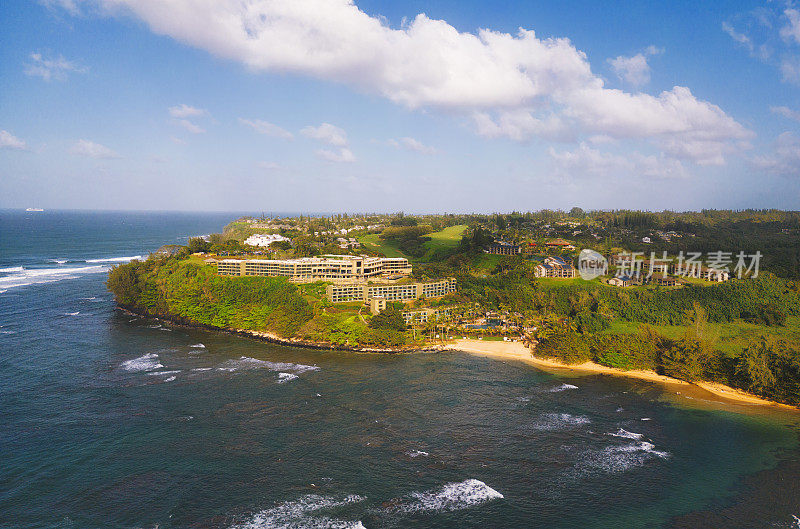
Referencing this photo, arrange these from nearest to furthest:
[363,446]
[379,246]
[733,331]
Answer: [363,446]
[733,331]
[379,246]

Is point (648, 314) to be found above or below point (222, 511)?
above

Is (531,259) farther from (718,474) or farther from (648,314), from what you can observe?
(718,474)

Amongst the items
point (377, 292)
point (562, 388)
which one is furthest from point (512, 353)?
point (377, 292)

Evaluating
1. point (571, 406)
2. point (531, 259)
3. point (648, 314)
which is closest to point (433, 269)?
point (531, 259)

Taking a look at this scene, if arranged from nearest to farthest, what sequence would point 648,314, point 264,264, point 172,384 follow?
point 172,384 < point 648,314 < point 264,264

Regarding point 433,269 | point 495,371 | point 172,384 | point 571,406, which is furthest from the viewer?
point 433,269

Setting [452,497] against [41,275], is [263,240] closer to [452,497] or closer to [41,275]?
[41,275]

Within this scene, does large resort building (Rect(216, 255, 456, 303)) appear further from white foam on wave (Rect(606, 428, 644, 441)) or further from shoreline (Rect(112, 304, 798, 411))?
white foam on wave (Rect(606, 428, 644, 441))
